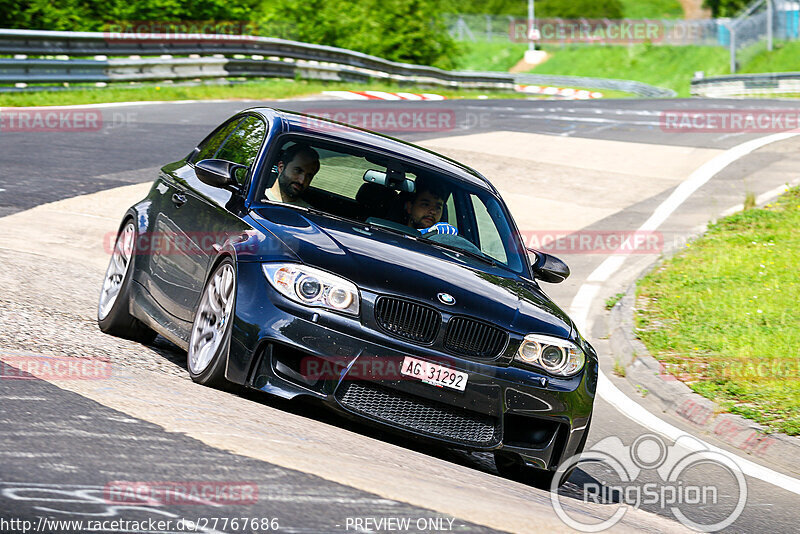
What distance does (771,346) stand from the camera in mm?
9211

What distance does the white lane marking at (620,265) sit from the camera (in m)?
6.98

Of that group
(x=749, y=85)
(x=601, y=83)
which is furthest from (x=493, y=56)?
(x=749, y=85)

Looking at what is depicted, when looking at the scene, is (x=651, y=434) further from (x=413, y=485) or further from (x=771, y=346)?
(x=413, y=485)

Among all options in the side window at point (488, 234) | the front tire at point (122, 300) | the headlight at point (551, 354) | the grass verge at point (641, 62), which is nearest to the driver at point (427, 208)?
the side window at point (488, 234)

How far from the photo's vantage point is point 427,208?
22.8 ft

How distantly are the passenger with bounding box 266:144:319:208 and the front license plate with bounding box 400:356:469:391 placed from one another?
5.20ft

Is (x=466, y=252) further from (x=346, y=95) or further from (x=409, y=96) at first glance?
(x=409, y=96)

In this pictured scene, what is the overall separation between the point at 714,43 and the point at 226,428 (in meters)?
70.6

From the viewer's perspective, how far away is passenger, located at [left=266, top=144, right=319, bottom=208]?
6.60 m

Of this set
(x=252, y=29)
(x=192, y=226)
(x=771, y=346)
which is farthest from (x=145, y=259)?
(x=252, y=29)
